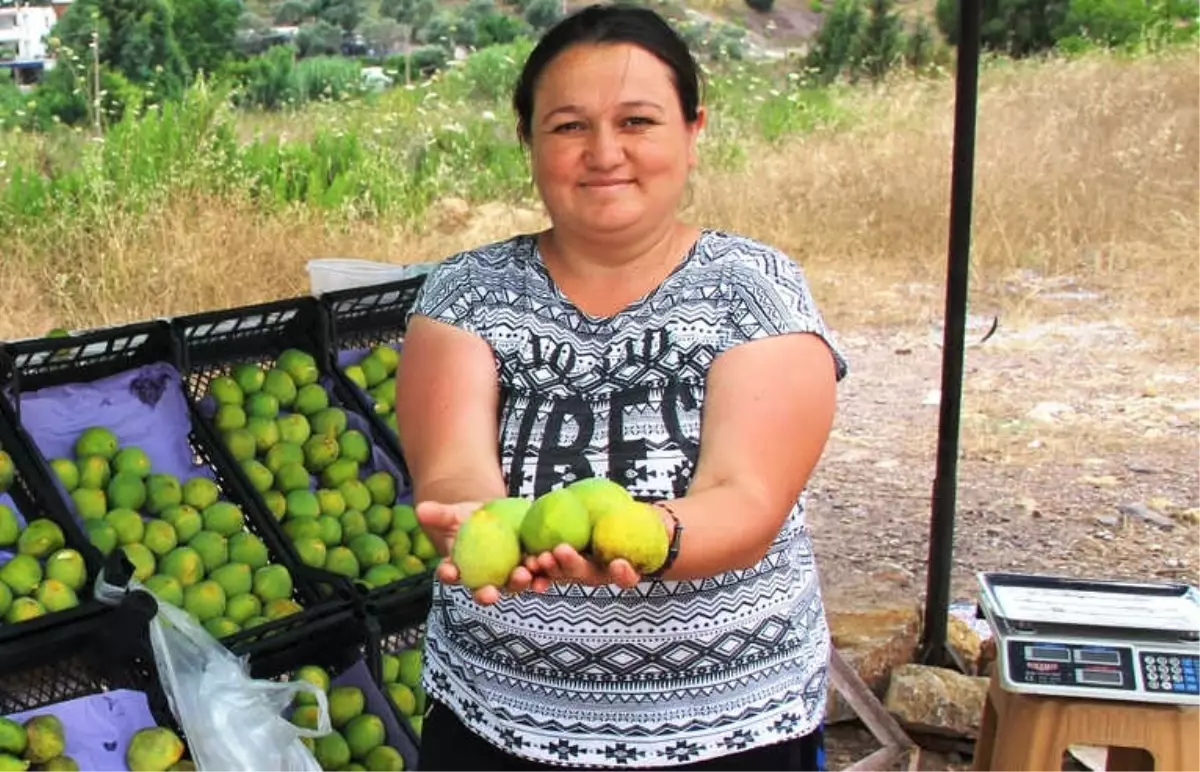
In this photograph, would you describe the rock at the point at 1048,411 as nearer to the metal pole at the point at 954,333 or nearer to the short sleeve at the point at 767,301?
the metal pole at the point at 954,333

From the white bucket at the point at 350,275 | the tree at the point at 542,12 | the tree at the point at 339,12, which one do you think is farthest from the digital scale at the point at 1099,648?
the tree at the point at 339,12

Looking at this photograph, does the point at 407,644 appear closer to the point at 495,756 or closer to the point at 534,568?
the point at 495,756

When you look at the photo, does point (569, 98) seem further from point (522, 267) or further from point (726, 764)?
point (726, 764)

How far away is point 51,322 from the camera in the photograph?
17.4ft

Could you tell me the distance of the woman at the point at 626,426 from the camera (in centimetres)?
136

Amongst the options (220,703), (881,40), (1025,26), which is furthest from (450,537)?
(1025,26)

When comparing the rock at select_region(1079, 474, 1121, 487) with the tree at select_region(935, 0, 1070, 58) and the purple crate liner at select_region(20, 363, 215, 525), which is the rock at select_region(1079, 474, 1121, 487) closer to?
the purple crate liner at select_region(20, 363, 215, 525)

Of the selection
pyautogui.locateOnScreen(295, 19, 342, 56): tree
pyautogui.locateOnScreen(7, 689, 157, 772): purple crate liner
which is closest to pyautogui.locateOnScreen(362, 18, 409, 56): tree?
pyautogui.locateOnScreen(295, 19, 342, 56): tree

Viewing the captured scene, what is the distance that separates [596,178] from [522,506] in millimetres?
Result: 370

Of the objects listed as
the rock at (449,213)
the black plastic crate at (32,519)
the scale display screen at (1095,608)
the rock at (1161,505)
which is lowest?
the rock at (1161,505)

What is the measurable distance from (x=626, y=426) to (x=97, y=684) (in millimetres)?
1348

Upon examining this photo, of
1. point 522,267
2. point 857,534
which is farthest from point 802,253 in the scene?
point 522,267

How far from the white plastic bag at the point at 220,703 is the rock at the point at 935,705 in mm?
1561

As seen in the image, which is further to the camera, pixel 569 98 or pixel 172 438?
pixel 172 438
